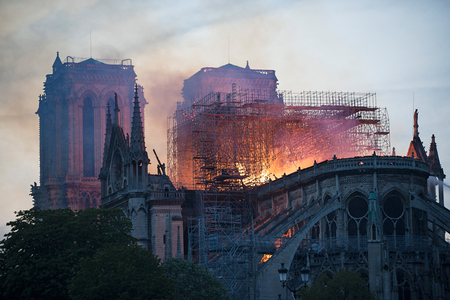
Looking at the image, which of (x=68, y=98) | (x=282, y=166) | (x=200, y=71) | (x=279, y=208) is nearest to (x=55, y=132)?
(x=68, y=98)

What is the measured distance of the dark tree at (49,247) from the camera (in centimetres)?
6688

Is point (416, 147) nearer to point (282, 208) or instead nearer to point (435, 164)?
point (435, 164)

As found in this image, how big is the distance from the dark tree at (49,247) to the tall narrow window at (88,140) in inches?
2143

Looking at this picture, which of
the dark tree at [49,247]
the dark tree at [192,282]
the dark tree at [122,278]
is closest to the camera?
the dark tree at [122,278]

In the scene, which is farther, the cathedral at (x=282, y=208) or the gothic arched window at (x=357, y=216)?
the gothic arched window at (x=357, y=216)

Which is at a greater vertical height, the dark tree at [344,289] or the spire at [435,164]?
the spire at [435,164]

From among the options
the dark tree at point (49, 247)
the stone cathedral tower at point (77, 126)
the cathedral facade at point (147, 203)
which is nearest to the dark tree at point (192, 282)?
the dark tree at point (49, 247)

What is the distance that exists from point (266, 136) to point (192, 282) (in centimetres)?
3585

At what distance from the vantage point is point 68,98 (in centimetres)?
12662

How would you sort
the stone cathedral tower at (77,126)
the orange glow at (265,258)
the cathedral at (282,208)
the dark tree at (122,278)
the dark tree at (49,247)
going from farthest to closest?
the stone cathedral tower at (77,126) < the orange glow at (265,258) < the cathedral at (282,208) < the dark tree at (49,247) < the dark tree at (122,278)

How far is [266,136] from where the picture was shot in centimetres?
9881

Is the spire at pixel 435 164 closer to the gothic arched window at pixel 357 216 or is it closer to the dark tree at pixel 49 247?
the gothic arched window at pixel 357 216

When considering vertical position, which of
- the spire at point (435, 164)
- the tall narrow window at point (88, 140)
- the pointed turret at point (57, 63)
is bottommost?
the spire at point (435, 164)

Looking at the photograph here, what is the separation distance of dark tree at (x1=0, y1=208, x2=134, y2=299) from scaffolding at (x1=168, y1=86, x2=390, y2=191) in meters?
19.2
